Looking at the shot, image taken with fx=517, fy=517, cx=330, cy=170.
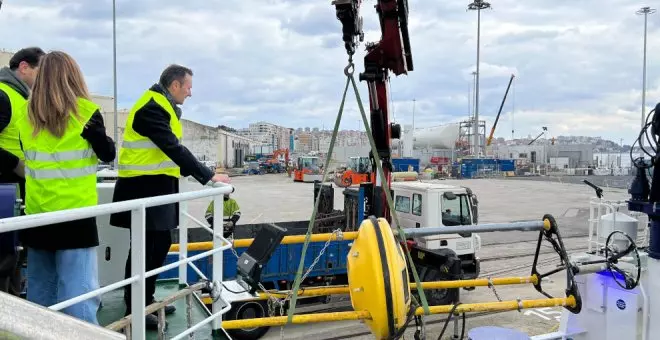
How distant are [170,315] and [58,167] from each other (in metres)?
1.60

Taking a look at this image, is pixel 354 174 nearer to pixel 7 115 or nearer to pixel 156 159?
pixel 156 159

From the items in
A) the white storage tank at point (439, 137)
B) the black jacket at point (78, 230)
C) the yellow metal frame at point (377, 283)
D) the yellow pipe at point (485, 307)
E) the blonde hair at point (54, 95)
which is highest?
the white storage tank at point (439, 137)

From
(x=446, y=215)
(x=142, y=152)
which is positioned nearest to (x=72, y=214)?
(x=142, y=152)

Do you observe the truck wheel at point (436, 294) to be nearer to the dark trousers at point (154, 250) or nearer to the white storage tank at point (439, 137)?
the dark trousers at point (154, 250)

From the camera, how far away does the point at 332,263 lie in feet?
32.6

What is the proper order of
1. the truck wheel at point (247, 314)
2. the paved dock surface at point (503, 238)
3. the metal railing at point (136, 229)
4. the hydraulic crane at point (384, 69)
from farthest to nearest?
the paved dock surface at point (503, 238) → the truck wheel at point (247, 314) → the hydraulic crane at point (384, 69) → the metal railing at point (136, 229)

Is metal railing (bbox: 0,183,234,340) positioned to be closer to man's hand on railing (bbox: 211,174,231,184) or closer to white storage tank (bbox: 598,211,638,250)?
man's hand on railing (bbox: 211,174,231,184)

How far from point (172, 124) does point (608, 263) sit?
4.34 m

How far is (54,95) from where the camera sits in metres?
2.69

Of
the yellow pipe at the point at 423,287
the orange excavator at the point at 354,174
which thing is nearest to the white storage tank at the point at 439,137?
the orange excavator at the point at 354,174

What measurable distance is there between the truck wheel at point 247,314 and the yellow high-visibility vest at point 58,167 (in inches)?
243

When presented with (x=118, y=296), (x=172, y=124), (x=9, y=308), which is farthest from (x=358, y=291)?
(x=9, y=308)

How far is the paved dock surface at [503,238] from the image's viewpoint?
29.4ft

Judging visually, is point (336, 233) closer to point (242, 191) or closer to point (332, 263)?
point (332, 263)
